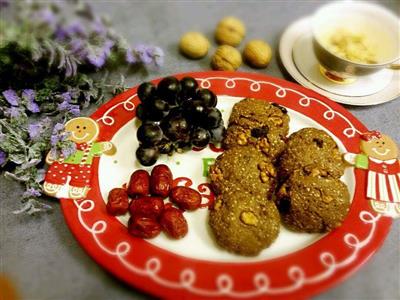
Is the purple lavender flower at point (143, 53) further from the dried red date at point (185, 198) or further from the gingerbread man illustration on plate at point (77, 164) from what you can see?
the dried red date at point (185, 198)

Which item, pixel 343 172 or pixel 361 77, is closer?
pixel 343 172

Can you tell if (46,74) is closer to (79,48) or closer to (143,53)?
(79,48)

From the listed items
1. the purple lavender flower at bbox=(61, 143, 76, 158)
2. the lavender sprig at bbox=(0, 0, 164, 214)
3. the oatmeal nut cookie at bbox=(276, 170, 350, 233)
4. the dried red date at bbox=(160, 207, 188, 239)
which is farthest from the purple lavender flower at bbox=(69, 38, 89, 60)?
the oatmeal nut cookie at bbox=(276, 170, 350, 233)

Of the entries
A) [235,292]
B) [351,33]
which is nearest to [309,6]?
[351,33]

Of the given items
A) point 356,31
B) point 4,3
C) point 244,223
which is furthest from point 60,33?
point 356,31

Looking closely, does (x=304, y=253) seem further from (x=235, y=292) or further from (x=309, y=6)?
(x=309, y=6)

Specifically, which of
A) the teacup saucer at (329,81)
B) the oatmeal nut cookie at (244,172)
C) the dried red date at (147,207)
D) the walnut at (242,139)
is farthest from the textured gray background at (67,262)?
the walnut at (242,139)
